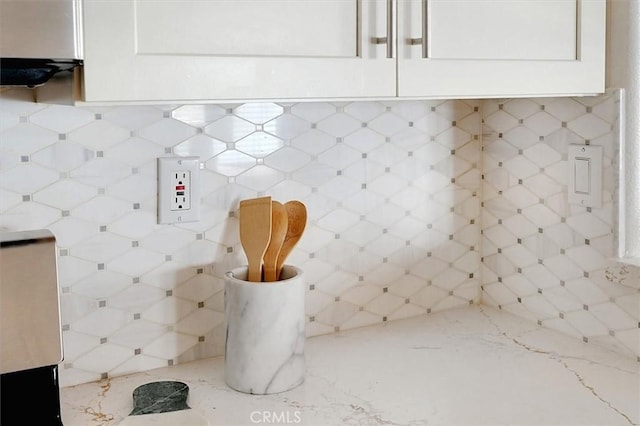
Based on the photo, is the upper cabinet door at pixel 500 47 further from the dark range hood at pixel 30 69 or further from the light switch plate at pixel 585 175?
the dark range hood at pixel 30 69

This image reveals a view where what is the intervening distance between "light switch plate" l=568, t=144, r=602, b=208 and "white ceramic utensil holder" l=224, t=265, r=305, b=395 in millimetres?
635

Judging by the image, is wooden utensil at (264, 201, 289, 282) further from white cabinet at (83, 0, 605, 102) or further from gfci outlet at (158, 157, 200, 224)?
white cabinet at (83, 0, 605, 102)

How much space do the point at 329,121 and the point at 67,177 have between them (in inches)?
21.4

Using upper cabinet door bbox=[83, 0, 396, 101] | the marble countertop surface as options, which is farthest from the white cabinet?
the marble countertop surface

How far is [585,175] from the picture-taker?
1529 mm

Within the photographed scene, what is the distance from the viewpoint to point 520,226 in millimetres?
1700

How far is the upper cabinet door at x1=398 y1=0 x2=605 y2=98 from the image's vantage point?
121 cm

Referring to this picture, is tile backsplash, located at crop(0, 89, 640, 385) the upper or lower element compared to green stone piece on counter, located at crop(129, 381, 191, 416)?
upper

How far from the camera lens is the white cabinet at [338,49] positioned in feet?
3.26

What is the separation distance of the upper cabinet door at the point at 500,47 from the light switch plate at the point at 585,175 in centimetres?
15

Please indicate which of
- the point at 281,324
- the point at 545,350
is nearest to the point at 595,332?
the point at 545,350

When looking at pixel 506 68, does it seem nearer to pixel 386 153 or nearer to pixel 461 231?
pixel 386 153

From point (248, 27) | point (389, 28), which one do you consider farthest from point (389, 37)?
point (248, 27)

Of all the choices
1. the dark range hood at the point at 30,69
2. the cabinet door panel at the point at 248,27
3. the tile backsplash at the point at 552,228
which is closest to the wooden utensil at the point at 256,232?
the cabinet door panel at the point at 248,27
